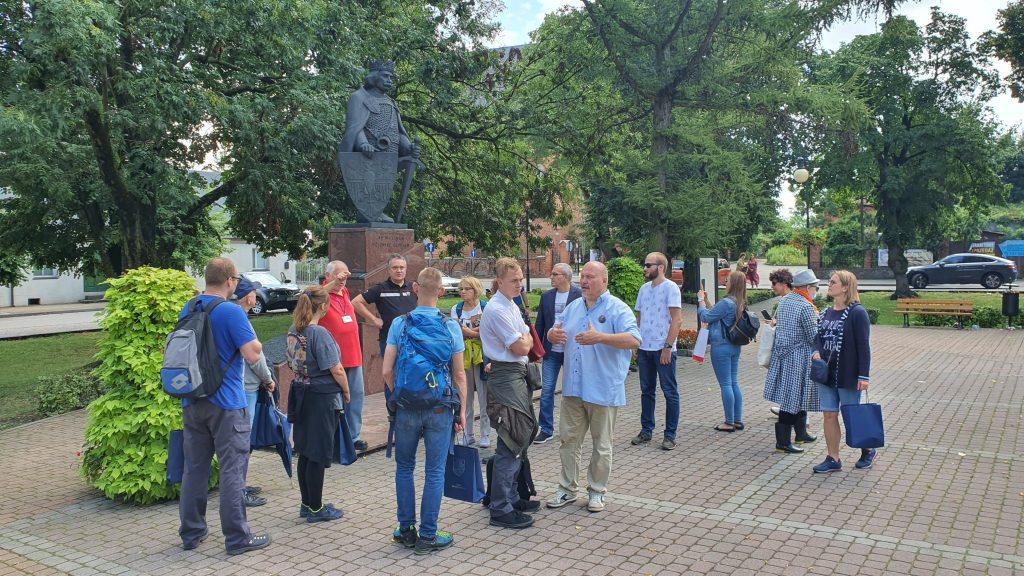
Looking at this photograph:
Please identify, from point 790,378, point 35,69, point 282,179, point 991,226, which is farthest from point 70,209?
point 991,226

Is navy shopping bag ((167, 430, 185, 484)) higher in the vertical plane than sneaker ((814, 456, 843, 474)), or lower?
higher

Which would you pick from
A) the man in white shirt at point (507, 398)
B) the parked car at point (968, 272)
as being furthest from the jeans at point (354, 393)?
the parked car at point (968, 272)

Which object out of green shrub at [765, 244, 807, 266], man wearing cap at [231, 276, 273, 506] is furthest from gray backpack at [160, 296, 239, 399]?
green shrub at [765, 244, 807, 266]

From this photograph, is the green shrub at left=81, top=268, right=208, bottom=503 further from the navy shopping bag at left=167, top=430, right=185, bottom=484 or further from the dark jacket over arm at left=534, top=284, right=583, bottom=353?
the dark jacket over arm at left=534, top=284, right=583, bottom=353

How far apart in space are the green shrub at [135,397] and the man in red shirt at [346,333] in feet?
4.47

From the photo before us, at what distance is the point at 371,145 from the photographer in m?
11.0

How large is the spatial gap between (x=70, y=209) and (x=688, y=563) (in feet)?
49.4

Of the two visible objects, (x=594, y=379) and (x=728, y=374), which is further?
(x=728, y=374)

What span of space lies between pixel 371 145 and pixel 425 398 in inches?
261

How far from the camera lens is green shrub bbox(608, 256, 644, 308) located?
13289 millimetres

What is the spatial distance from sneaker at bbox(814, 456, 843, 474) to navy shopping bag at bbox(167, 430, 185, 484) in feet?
16.8

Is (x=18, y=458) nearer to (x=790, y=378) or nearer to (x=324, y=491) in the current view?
(x=324, y=491)

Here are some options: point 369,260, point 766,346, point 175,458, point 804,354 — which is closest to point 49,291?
point 369,260

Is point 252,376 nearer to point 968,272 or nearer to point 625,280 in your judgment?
point 625,280
